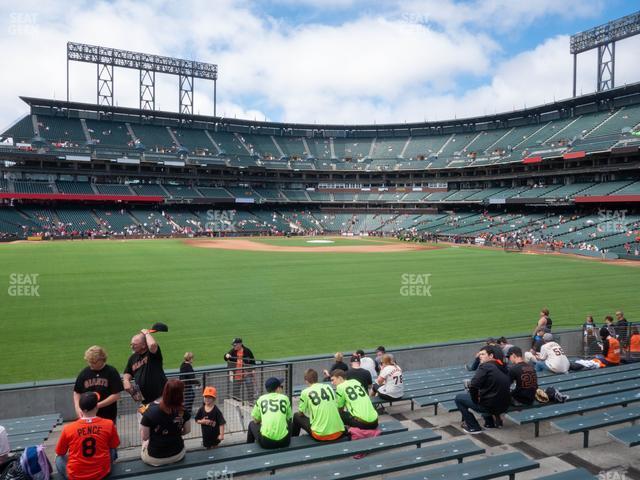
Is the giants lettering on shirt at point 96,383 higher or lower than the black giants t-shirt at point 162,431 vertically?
higher

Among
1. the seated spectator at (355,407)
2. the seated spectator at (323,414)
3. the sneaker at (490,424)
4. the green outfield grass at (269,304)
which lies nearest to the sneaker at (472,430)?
the sneaker at (490,424)

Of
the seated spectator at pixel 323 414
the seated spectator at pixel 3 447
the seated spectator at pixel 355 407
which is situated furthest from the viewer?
the seated spectator at pixel 355 407

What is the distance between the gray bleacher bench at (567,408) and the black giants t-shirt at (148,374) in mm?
5830

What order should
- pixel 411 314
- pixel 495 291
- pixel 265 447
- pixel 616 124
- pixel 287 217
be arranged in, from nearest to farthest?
1. pixel 265 447
2. pixel 411 314
3. pixel 495 291
4. pixel 616 124
5. pixel 287 217

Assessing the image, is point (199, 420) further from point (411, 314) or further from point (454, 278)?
point (454, 278)

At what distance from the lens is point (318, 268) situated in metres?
36.4

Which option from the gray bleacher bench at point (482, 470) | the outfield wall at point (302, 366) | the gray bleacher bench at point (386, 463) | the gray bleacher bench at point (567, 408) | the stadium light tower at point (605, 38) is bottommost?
the outfield wall at point (302, 366)

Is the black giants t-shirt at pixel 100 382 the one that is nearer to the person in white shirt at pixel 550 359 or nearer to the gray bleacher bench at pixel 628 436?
the gray bleacher bench at pixel 628 436

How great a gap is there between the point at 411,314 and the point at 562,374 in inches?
399

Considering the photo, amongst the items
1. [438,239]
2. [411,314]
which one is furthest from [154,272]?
[438,239]

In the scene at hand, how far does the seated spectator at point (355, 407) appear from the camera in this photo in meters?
7.22

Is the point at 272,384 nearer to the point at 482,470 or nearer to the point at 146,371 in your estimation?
the point at 146,371

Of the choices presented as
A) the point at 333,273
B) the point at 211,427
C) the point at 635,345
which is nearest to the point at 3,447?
the point at 211,427

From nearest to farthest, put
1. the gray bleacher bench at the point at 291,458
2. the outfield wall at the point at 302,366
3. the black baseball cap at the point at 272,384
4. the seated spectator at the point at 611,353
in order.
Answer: the gray bleacher bench at the point at 291,458
the black baseball cap at the point at 272,384
the outfield wall at the point at 302,366
the seated spectator at the point at 611,353
